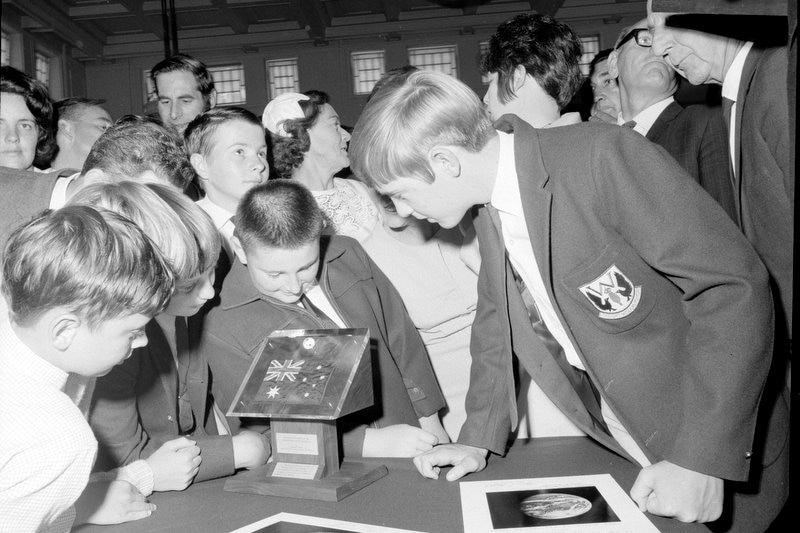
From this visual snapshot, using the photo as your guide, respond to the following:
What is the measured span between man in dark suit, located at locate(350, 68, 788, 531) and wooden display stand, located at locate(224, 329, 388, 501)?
0.64 feet

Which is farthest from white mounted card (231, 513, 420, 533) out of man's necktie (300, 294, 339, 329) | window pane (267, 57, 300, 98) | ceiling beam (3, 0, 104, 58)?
window pane (267, 57, 300, 98)

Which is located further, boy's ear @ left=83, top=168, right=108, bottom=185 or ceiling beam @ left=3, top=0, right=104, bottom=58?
ceiling beam @ left=3, top=0, right=104, bottom=58

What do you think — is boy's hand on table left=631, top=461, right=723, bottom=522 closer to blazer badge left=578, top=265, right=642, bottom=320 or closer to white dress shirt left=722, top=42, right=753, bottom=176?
blazer badge left=578, top=265, right=642, bottom=320

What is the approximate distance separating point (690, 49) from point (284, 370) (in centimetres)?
123

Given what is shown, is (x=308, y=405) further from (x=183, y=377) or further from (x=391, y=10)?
(x=391, y=10)

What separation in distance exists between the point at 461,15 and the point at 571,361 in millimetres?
14339

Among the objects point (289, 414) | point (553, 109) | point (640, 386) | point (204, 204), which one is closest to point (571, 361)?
point (640, 386)

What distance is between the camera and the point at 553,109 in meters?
2.21

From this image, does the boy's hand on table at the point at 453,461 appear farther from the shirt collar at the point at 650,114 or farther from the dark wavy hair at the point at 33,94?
the dark wavy hair at the point at 33,94

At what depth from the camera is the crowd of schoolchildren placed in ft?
3.57

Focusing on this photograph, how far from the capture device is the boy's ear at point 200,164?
2.43 m

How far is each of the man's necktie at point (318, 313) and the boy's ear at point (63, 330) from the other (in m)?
0.83

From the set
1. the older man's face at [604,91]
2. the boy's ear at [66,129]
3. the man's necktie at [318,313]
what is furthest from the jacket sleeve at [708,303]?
the boy's ear at [66,129]

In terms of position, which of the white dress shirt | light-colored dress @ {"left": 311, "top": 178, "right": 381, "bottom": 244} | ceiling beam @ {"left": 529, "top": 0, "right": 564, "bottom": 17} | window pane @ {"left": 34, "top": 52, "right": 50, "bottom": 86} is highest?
ceiling beam @ {"left": 529, "top": 0, "right": 564, "bottom": 17}
